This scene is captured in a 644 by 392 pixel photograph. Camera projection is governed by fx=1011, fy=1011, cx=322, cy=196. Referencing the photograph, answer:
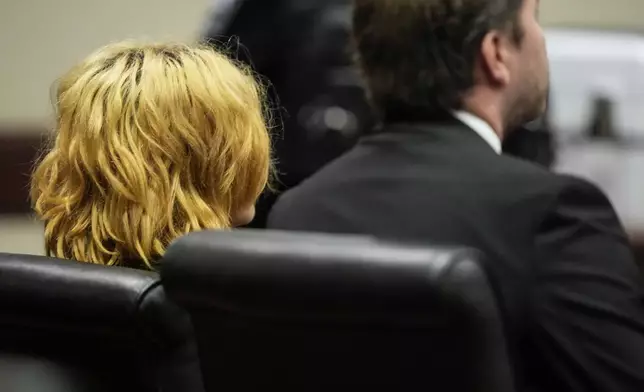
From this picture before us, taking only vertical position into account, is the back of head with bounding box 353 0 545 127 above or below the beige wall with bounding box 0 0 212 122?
above

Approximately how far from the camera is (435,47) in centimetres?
148

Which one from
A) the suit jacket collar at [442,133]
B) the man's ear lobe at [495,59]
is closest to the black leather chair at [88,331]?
the suit jacket collar at [442,133]

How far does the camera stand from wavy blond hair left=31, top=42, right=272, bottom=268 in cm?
111

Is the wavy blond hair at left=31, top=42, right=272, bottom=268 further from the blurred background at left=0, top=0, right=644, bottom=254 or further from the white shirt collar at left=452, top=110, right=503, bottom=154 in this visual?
the blurred background at left=0, top=0, right=644, bottom=254

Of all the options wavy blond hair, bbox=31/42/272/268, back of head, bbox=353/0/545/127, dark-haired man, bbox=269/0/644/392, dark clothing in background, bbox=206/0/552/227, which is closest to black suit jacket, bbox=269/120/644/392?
dark-haired man, bbox=269/0/644/392

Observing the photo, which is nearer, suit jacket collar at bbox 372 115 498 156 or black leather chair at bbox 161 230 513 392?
black leather chair at bbox 161 230 513 392

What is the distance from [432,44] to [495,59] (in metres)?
0.10

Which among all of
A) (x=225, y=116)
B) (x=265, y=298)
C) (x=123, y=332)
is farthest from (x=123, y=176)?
(x=265, y=298)

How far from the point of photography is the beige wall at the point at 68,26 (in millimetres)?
3281

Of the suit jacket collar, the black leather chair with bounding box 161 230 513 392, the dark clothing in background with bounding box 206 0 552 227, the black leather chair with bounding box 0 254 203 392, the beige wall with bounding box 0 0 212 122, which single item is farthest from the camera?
the beige wall with bounding box 0 0 212 122

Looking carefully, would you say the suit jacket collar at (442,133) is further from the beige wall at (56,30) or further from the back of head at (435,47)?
the beige wall at (56,30)

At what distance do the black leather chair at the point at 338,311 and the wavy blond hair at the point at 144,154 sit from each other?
0.98ft

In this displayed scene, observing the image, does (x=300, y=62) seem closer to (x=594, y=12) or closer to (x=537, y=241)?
(x=537, y=241)

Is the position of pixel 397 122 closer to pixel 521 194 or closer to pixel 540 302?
pixel 521 194
